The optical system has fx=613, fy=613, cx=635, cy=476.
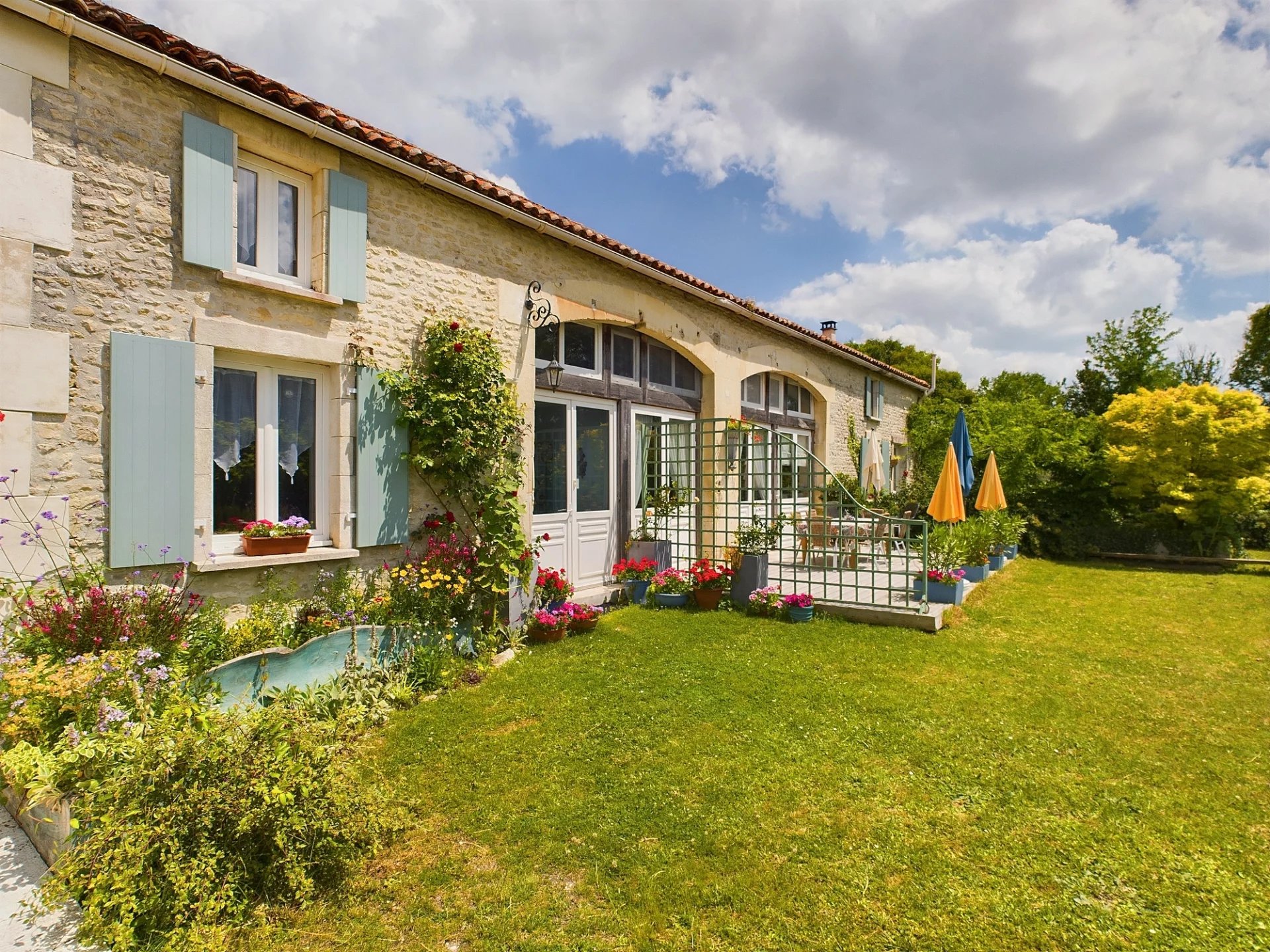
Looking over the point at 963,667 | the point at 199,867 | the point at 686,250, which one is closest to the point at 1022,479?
the point at 686,250

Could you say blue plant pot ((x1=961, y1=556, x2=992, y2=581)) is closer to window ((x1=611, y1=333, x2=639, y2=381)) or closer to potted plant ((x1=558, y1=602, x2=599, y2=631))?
window ((x1=611, y1=333, x2=639, y2=381))

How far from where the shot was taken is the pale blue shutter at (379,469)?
17.9 feet

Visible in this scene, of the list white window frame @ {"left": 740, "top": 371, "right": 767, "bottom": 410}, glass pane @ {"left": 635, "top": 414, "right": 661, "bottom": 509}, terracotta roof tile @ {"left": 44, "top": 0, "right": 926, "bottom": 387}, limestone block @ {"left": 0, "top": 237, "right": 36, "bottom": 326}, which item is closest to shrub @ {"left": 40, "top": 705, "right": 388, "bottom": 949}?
limestone block @ {"left": 0, "top": 237, "right": 36, "bottom": 326}

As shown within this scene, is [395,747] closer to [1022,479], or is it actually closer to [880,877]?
[880,877]

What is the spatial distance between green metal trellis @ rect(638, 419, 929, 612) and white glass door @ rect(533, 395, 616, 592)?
2.42ft

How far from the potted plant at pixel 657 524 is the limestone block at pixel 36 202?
20.8 ft

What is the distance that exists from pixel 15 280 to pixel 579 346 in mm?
5359

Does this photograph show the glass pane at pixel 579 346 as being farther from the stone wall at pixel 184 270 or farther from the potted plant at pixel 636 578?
the potted plant at pixel 636 578

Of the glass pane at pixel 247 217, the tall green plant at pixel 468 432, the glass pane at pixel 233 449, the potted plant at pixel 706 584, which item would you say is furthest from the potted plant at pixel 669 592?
the glass pane at pixel 247 217

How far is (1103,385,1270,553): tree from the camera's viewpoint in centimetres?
1191

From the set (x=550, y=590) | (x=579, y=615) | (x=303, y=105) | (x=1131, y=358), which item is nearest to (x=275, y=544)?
(x=550, y=590)

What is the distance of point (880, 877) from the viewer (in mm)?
2834

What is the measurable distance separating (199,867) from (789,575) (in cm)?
799

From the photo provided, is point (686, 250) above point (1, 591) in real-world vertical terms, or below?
above
